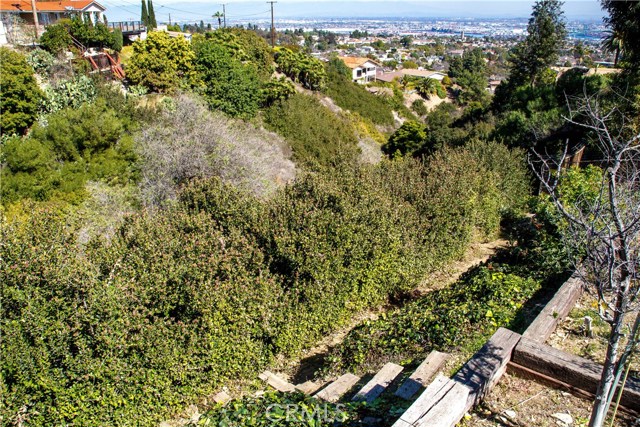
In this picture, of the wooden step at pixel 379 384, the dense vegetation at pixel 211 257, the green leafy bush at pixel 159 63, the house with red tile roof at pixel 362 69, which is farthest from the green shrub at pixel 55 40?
the house with red tile roof at pixel 362 69

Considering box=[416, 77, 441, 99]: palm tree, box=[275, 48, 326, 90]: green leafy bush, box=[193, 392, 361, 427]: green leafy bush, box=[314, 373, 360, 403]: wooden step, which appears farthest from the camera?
box=[416, 77, 441, 99]: palm tree

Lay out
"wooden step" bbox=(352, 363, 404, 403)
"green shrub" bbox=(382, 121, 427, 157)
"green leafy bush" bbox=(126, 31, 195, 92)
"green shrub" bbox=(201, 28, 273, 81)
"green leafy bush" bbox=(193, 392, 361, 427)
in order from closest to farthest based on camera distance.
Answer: "green leafy bush" bbox=(193, 392, 361, 427) → "wooden step" bbox=(352, 363, 404, 403) → "green leafy bush" bbox=(126, 31, 195, 92) → "green shrub" bbox=(201, 28, 273, 81) → "green shrub" bbox=(382, 121, 427, 157)

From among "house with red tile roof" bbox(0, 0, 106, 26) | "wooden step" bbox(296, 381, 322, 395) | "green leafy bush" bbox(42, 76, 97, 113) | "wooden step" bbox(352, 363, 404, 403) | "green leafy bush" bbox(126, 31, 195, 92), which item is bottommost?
"wooden step" bbox(296, 381, 322, 395)

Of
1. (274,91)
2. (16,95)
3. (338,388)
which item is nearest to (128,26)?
(274,91)

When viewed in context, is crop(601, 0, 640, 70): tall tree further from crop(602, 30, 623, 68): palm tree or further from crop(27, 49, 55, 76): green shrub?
crop(27, 49, 55, 76): green shrub

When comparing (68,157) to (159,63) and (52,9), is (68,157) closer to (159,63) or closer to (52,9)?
(159,63)

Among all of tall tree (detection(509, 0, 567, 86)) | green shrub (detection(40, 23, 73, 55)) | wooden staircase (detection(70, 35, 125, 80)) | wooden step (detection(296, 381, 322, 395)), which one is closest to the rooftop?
wooden staircase (detection(70, 35, 125, 80))
